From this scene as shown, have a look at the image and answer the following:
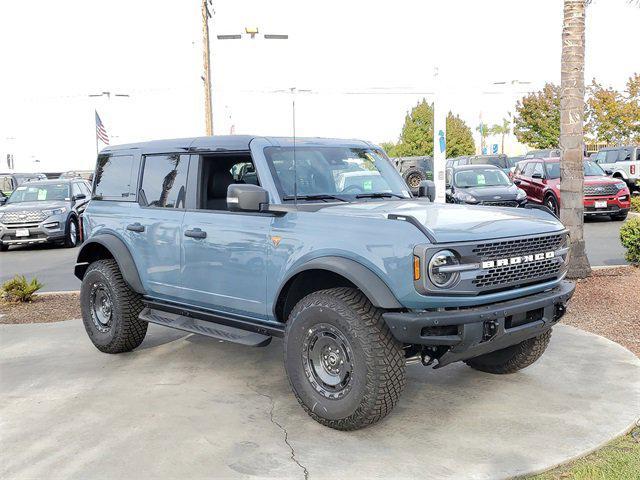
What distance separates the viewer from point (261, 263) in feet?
15.4

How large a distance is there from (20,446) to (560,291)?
3.80 metres

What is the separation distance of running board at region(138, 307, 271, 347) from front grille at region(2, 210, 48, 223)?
441 inches

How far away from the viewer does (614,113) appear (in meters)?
42.6

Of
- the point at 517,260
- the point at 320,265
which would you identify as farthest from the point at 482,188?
the point at 320,265

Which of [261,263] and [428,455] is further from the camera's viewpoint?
[261,263]

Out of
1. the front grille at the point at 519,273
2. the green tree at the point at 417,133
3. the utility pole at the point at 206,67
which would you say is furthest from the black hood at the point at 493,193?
the green tree at the point at 417,133

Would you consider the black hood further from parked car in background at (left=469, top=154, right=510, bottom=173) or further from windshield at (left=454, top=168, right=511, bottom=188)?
parked car in background at (left=469, top=154, right=510, bottom=173)

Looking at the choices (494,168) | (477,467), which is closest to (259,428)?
(477,467)

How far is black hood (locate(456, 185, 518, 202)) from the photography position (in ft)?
52.9

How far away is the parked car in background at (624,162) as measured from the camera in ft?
75.9

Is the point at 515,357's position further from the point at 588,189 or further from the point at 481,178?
the point at 588,189

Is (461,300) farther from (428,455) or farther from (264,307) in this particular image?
(264,307)

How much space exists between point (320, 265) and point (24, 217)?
44.8 ft

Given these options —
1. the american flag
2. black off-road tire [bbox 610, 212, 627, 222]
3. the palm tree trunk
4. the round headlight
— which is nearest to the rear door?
the round headlight
